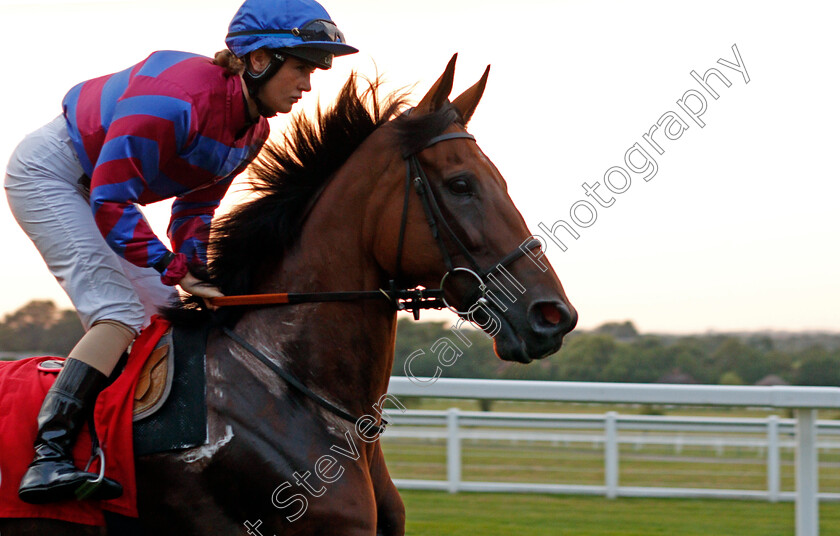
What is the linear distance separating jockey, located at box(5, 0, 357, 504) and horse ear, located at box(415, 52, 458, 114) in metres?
0.26

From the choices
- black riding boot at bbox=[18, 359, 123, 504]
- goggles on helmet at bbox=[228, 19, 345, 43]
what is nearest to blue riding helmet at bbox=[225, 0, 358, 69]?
goggles on helmet at bbox=[228, 19, 345, 43]

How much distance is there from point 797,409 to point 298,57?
104 inches

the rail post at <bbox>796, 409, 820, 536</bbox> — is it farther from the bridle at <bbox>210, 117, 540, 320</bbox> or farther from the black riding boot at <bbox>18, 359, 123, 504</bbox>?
the black riding boot at <bbox>18, 359, 123, 504</bbox>

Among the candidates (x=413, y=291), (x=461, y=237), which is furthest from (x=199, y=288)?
(x=461, y=237)

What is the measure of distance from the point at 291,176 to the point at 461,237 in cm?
58

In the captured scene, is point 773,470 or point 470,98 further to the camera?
point 773,470

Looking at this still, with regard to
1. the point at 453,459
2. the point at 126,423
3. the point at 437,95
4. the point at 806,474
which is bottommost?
the point at 453,459

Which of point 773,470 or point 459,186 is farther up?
point 459,186

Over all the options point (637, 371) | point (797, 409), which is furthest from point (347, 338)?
point (637, 371)

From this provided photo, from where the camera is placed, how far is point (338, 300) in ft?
7.97

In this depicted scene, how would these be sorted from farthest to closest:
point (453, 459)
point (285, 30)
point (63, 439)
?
1. point (453, 459)
2. point (285, 30)
3. point (63, 439)

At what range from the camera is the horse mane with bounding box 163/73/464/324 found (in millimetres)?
2477

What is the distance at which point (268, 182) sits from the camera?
8.55 feet

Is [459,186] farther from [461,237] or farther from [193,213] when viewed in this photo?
[193,213]
